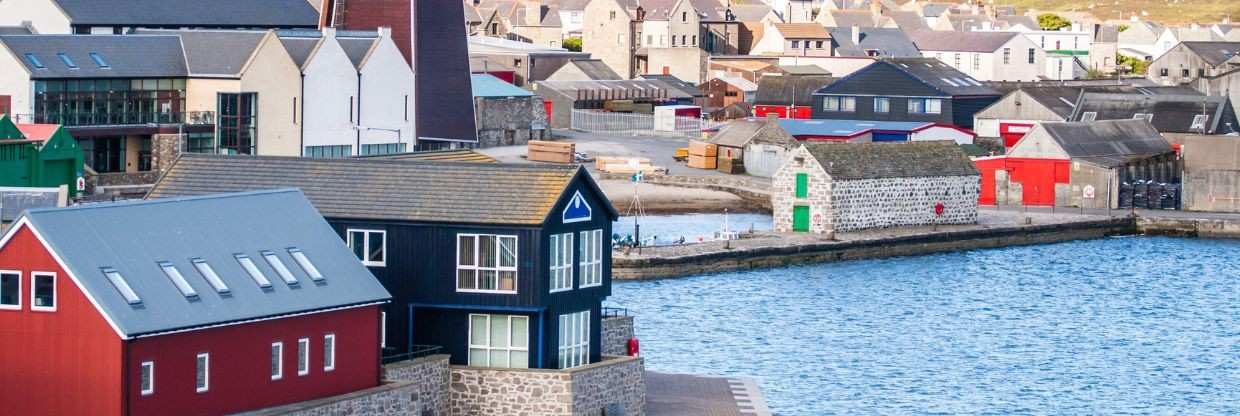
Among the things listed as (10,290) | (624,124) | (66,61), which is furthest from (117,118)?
(10,290)

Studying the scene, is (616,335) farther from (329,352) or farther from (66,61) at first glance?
(66,61)

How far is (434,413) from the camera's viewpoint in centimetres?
3241

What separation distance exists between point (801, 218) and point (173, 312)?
3941 cm

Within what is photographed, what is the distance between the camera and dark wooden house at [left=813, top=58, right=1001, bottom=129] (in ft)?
315

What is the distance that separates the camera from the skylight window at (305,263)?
3048 centimetres

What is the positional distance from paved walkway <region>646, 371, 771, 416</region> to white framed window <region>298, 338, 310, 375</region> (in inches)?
266

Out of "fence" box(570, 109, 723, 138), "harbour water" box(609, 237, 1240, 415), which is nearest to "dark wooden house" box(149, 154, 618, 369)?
"harbour water" box(609, 237, 1240, 415)

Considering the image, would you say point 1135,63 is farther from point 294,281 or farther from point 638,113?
point 294,281

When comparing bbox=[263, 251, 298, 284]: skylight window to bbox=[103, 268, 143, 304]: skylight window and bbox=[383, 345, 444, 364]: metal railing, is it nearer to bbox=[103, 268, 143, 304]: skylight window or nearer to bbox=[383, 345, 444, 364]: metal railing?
bbox=[103, 268, 143, 304]: skylight window

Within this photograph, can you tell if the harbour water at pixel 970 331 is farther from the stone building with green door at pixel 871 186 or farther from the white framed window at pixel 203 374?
the white framed window at pixel 203 374

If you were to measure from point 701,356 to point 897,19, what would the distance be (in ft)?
373

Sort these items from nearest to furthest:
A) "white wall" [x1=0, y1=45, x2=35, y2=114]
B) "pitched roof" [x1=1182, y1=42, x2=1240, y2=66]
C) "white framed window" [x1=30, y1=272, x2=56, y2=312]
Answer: "white framed window" [x1=30, y1=272, x2=56, y2=312], "white wall" [x1=0, y1=45, x2=35, y2=114], "pitched roof" [x1=1182, y1=42, x2=1240, y2=66]

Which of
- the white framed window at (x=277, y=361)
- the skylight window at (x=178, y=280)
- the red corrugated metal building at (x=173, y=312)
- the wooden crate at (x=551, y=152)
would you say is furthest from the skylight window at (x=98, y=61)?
the skylight window at (x=178, y=280)

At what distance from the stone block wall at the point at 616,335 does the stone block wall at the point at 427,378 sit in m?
4.16
